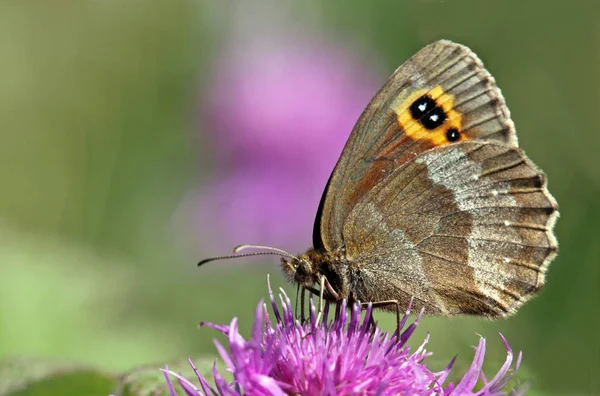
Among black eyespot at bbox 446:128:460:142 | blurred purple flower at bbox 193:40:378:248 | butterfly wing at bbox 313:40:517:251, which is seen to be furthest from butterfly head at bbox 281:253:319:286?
blurred purple flower at bbox 193:40:378:248

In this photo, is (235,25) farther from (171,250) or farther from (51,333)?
(51,333)

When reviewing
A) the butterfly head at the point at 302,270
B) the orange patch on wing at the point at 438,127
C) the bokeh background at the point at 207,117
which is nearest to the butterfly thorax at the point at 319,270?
the butterfly head at the point at 302,270

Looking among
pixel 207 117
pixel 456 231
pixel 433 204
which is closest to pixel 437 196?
pixel 433 204

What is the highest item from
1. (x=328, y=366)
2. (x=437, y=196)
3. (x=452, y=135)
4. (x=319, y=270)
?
(x=452, y=135)

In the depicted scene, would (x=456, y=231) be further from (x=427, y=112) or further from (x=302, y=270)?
(x=302, y=270)

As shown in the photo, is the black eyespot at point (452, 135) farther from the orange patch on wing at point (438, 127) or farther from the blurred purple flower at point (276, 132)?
the blurred purple flower at point (276, 132)

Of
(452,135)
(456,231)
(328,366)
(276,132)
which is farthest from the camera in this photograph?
(276,132)

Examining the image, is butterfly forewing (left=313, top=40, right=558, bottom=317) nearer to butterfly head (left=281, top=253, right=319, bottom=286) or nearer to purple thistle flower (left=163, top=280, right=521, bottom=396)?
butterfly head (left=281, top=253, right=319, bottom=286)
